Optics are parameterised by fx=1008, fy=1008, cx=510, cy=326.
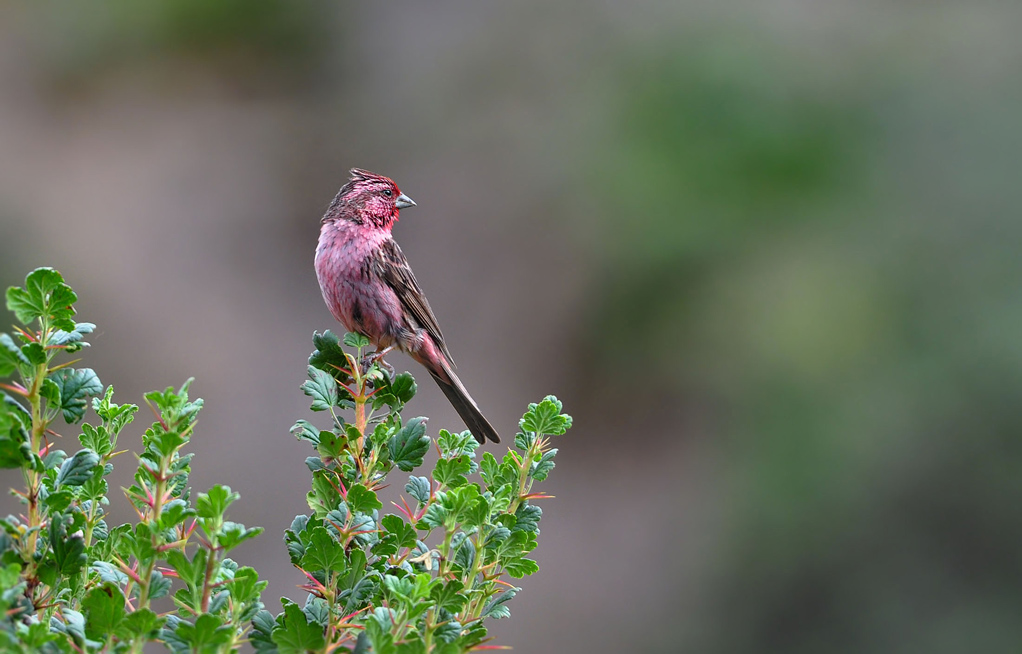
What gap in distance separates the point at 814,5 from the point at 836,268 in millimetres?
3225

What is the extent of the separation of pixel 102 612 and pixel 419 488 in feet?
1.88

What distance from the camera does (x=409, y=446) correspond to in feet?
6.29

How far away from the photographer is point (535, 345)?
383 inches

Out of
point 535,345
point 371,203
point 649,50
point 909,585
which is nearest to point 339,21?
point 649,50

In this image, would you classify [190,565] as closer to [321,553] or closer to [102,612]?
[102,612]

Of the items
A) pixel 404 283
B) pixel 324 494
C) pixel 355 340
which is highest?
pixel 404 283

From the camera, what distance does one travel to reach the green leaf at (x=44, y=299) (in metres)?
1.54

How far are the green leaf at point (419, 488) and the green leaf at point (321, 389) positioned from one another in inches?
10.2

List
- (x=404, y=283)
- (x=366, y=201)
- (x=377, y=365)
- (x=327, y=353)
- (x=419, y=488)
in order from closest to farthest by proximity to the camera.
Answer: (x=419, y=488) < (x=327, y=353) < (x=377, y=365) < (x=404, y=283) < (x=366, y=201)

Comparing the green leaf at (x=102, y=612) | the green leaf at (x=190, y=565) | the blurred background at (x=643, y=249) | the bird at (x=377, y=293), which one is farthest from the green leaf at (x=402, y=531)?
the blurred background at (x=643, y=249)

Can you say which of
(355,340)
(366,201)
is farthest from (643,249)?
(355,340)

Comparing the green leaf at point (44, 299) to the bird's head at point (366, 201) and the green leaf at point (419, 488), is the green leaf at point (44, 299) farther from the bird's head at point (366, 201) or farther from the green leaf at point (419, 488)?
the bird's head at point (366, 201)

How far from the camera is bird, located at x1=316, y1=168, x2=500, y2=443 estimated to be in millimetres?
Result: 3773

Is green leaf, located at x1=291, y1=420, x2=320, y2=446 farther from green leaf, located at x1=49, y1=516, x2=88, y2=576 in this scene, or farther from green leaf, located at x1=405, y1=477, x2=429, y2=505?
green leaf, located at x1=49, y1=516, x2=88, y2=576
